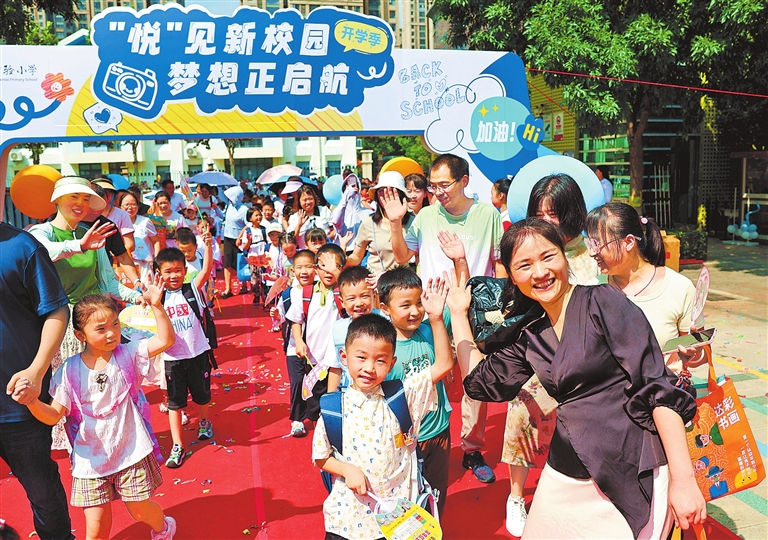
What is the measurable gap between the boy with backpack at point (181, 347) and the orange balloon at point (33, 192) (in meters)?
1.77

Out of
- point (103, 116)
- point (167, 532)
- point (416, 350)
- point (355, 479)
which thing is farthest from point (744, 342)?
point (103, 116)

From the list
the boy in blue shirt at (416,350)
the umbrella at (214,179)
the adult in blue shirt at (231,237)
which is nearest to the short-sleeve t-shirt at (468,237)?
the boy in blue shirt at (416,350)

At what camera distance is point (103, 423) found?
3.06 metres

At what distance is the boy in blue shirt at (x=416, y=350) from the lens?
304 centimetres

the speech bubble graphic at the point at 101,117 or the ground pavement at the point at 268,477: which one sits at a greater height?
the speech bubble graphic at the point at 101,117

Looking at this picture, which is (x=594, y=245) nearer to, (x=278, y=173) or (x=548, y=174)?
(x=548, y=174)

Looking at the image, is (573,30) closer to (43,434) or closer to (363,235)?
(363,235)

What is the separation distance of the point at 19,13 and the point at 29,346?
11.7 metres

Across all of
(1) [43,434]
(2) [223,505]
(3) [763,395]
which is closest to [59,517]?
(1) [43,434]

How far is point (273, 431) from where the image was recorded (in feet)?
16.6

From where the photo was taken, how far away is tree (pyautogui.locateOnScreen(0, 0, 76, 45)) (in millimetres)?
11711

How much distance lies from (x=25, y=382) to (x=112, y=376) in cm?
48

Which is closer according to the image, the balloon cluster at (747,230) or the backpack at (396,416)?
the backpack at (396,416)

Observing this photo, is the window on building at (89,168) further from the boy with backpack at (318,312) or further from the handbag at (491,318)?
the handbag at (491,318)
